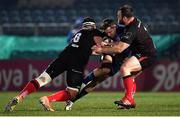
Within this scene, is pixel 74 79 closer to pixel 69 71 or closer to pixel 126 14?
pixel 69 71

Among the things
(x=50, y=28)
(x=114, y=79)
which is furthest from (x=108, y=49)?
(x=50, y=28)

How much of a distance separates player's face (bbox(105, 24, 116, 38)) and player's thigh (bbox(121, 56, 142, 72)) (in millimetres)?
540

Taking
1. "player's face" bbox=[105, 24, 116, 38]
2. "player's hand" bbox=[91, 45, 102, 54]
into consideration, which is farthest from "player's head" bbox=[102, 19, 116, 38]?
"player's hand" bbox=[91, 45, 102, 54]

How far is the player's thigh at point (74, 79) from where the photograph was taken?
37.1 ft

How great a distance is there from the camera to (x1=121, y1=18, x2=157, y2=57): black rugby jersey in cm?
1164

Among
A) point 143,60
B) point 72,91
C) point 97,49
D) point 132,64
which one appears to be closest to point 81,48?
point 97,49

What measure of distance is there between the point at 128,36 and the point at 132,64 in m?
0.55

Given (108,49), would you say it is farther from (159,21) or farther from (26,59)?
(159,21)

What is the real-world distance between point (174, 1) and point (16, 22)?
6.44 metres

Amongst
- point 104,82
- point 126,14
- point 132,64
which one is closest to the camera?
point 126,14

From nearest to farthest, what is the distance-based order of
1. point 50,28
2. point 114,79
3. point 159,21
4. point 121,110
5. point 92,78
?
point 121,110 → point 92,78 → point 114,79 → point 50,28 → point 159,21

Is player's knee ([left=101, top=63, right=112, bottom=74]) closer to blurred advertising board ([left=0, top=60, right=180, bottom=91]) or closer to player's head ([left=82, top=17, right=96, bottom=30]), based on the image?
player's head ([left=82, top=17, right=96, bottom=30])

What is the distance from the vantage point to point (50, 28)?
2300 centimetres

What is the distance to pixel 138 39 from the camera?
11867 millimetres
